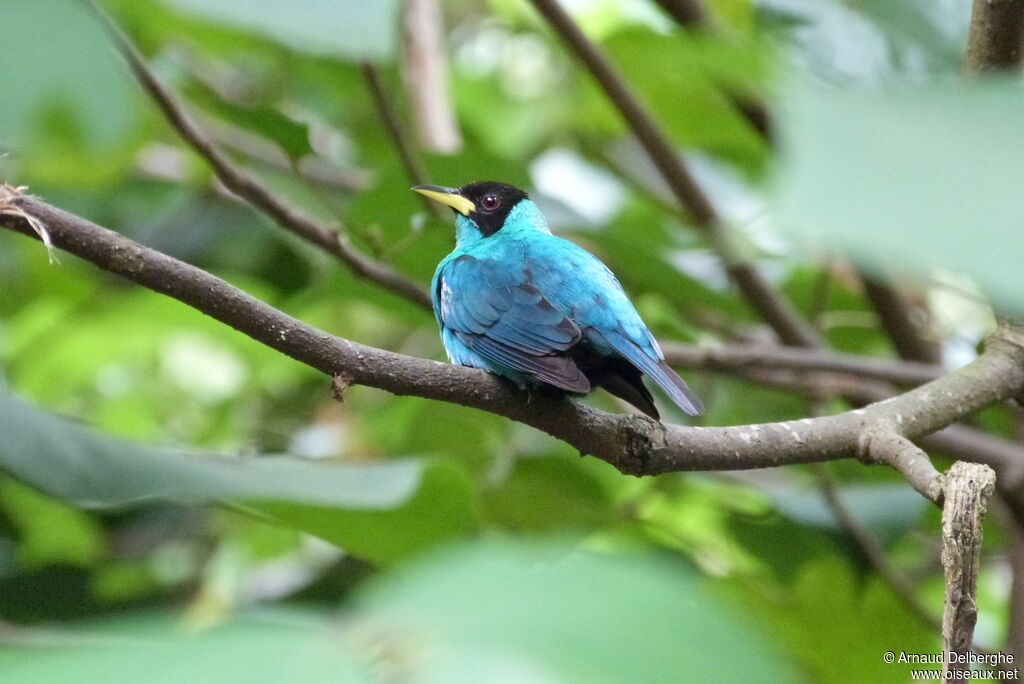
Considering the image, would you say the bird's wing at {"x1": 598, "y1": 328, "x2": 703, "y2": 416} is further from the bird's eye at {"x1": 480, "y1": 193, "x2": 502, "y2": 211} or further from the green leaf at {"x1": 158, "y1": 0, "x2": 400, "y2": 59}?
the green leaf at {"x1": 158, "y1": 0, "x2": 400, "y2": 59}

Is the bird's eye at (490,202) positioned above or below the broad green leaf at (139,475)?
above

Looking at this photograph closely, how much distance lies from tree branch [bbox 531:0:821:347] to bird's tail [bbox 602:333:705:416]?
654 mm

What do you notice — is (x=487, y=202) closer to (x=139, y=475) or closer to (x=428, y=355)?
(x=428, y=355)

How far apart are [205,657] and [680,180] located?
10.9 feet

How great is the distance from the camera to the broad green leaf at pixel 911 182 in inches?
17.7

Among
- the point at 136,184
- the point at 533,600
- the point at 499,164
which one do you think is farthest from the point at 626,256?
the point at 533,600

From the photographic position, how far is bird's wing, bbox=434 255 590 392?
2475 mm

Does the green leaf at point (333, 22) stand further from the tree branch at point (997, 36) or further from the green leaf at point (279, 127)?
the green leaf at point (279, 127)

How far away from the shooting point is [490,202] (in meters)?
3.99

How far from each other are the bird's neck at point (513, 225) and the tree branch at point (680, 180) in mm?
511

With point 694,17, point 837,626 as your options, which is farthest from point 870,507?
point 694,17

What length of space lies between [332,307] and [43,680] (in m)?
4.82

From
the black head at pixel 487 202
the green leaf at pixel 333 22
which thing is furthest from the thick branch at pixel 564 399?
the black head at pixel 487 202

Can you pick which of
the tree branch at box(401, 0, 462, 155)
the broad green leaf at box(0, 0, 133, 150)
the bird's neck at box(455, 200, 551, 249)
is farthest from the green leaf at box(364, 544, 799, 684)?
the tree branch at box(401, 0, 462, 155)
